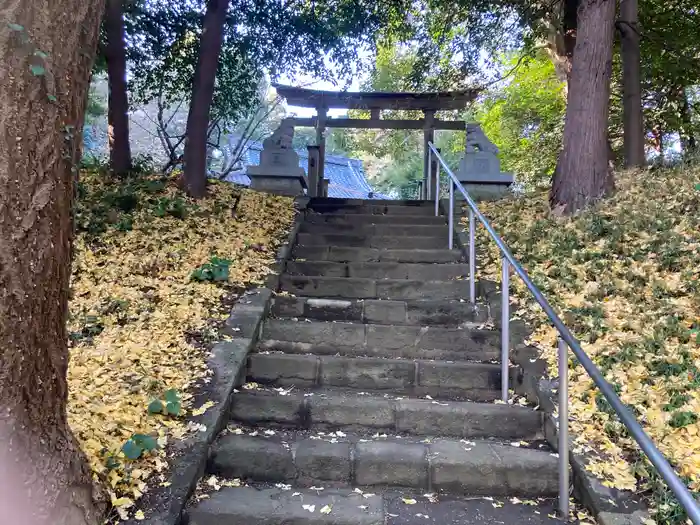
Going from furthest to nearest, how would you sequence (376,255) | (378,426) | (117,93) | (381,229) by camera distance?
(117,93) → (381,229) → (376,255) → (378,426)

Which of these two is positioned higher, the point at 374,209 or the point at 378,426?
the point at 374,209

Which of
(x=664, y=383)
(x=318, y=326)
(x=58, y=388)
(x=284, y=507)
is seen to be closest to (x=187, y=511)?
(x=284, y=507)

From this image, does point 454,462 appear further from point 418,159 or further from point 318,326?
point 418,159

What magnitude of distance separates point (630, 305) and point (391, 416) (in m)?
1.77

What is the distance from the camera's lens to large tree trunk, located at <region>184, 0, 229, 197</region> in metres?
6.22

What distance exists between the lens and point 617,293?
358 centimetres

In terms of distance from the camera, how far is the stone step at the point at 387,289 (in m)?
4.37

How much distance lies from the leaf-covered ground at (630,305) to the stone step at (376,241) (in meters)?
0.48

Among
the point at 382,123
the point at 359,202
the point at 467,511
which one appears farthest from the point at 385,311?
the point at 382,123

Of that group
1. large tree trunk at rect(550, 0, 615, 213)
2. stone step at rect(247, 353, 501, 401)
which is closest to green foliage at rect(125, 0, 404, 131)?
large tree trunk at rect(550, 0, 615, 213)

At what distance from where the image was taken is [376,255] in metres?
5.12

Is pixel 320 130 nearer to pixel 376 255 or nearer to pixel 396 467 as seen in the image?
pixel 376 255

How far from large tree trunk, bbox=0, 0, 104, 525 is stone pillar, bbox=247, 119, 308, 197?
5.38 meters

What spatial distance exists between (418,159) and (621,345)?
65.9ft
